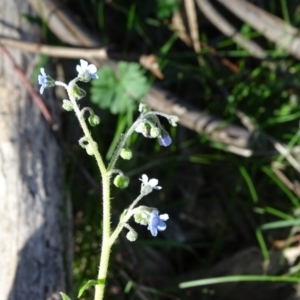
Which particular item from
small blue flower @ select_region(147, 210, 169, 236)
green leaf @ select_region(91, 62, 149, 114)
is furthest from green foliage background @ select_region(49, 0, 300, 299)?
small blue flower @ select_region(147, 210, 169, 236)

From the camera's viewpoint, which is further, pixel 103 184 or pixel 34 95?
pixel 34 95

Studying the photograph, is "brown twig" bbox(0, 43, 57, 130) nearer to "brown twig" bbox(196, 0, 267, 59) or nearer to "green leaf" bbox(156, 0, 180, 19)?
"green leaf" bbox(156, 0, 180, 19)

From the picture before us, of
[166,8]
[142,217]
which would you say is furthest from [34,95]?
[142,217]

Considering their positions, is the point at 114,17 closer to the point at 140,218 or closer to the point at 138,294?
the point at 138,294

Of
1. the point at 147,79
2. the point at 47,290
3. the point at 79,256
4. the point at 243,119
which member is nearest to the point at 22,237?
the point at 47,290

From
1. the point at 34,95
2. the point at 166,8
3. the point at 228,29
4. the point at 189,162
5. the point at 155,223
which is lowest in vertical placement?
the point at 155,223

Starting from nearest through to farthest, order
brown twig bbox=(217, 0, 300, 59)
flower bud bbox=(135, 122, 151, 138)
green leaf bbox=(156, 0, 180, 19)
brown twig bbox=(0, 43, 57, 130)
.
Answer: flower bud bbox=(135, 122, 151, 138)
brown twig bbox=(0, 43, 57, 130)
brown twig bbox=(217, 0, 300, 59)
green leaf bbox=(156, 0, 180, 19)

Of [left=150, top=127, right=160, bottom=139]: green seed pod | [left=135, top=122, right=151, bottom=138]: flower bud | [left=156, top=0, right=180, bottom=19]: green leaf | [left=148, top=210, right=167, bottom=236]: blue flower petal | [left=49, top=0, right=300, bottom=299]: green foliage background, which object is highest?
[left=156, top=0, right=180, bottom=19]: green leaf

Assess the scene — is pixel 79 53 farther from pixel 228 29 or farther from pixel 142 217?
pixel 142 217

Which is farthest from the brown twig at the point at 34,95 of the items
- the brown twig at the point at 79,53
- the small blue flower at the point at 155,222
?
the small blue flower at the point at 155,222
